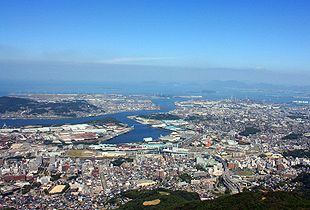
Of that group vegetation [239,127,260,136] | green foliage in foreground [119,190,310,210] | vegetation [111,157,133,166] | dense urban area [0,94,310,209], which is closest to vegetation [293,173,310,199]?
dense urban area [0,94,310,209]

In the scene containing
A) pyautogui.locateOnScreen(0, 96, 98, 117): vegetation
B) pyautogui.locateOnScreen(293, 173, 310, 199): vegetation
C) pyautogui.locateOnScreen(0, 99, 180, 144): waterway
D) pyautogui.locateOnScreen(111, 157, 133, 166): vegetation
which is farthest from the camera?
pyautogui.locateOnScreen(0, 96, 98, 117): vegetation

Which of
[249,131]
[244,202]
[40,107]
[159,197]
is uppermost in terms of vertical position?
[244,202]

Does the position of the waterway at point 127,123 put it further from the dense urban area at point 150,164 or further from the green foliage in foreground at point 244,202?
the green foliage in foreground at point 244,202

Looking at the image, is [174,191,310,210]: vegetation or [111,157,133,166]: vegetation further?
[111,157,133,166]: vegetation

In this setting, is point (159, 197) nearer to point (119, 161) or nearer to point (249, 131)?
point (119, 161)

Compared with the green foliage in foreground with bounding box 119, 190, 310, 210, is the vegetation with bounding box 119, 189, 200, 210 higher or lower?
lower

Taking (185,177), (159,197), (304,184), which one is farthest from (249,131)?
(159,197)

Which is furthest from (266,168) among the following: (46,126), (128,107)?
(128,107)

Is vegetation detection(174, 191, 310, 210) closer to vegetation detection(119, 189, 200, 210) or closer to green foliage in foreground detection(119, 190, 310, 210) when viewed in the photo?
green foliage in foreground detection(119, 190, 310, 210)

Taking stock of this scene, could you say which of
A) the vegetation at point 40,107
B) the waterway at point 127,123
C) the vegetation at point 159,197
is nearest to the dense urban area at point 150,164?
the vegetation at point 159,197
